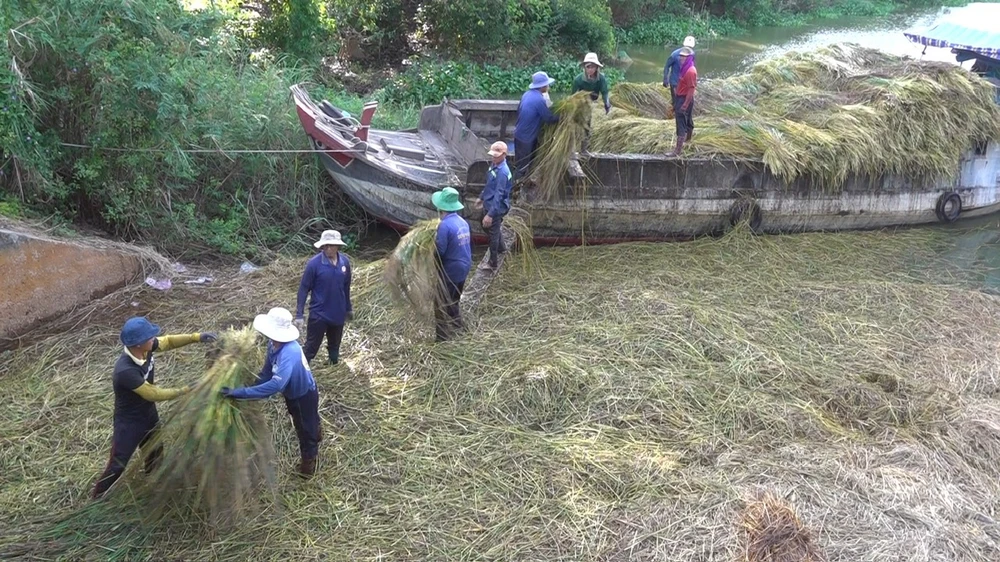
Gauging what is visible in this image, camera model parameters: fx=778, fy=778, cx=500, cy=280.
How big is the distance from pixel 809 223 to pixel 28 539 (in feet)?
33.1

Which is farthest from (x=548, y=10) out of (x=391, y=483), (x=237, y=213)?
(x=391, y=483)

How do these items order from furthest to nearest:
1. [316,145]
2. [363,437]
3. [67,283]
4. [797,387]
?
1. [316,145]
2. [67,283]
3. [797,387]
4. [363,437]

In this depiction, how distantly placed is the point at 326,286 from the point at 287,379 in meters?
1.44

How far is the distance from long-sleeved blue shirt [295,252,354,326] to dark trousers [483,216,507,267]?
2.03 meters

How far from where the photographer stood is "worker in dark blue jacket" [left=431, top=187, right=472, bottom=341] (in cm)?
662

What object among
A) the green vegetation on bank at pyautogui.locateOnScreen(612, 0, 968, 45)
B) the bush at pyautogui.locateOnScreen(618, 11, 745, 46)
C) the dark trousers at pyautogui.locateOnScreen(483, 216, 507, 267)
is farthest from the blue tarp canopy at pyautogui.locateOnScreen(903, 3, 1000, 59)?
the green vegetation on bank at pyautogui.locateOnScreen(612, 0, 968, 45)

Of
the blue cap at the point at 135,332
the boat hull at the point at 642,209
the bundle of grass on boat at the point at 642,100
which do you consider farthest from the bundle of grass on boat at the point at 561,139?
the blue cap at the point at 135,332

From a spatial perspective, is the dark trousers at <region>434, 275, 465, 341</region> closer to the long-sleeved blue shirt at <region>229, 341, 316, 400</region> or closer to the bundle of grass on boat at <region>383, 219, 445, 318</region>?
the bundle of grass on boat at <region>383, 219, 445, 318</region>

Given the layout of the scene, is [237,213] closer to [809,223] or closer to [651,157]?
[651,157]

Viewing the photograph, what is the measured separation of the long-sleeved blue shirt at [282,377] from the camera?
181 inches

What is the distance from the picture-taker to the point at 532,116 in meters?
8.80

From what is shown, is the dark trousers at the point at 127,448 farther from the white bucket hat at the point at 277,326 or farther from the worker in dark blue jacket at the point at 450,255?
the worker in dark blue jacket at the point at 450,255

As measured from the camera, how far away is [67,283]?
24.5 feet

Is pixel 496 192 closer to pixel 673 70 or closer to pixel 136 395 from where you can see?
pixel 673 70
